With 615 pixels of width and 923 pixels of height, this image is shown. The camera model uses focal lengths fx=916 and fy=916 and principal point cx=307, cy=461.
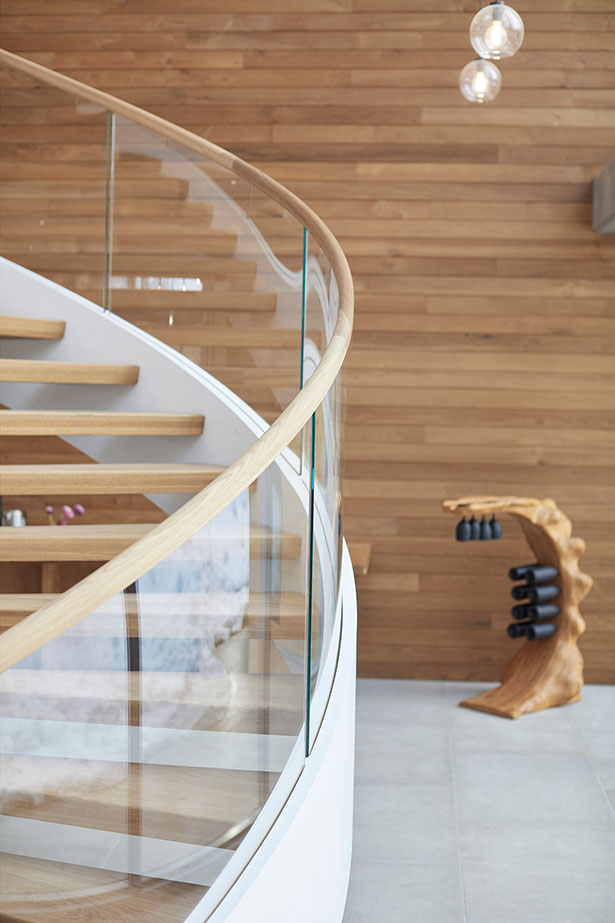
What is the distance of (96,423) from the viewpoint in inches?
129

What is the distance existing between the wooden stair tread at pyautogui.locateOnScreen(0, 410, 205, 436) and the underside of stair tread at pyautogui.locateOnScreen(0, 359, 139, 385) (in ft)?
0.52

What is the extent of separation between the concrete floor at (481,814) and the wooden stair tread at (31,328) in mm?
2209

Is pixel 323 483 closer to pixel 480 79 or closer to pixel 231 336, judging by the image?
pixel 231 336

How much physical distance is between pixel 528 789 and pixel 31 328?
267 cm

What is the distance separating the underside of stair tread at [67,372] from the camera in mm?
3354

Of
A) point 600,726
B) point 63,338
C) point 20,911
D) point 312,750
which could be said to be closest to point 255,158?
point 63,338

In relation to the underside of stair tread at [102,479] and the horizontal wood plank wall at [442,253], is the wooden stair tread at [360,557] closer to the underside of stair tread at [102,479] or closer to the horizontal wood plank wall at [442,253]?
the horizontal wood plank wall at [442,253]

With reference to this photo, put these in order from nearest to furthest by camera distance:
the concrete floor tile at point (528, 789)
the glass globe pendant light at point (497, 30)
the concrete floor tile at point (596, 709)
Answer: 1. the glass globe pendant light at point (497, 30)
2. the concrete floor tile at point (528, 789)
3. the concrete floor tile at point (596, 709)

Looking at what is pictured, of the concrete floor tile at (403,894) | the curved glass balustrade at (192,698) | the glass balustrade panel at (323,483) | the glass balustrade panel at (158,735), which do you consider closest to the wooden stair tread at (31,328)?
the curved glass balustrade at (192,698)

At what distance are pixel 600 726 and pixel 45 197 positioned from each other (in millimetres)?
3451

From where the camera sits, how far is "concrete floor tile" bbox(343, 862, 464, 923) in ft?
8.60

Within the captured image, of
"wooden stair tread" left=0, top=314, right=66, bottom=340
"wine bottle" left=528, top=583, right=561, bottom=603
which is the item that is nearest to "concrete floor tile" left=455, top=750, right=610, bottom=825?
"wine bottle" left=528, top=583, right=561, bottom=603

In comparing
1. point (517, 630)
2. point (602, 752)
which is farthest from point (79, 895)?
point (517, 630)

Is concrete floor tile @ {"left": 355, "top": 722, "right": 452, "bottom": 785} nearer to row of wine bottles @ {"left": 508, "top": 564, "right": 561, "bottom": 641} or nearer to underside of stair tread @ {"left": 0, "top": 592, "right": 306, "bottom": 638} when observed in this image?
row of wine bottles @ {"left": 508, "top": 564, "right": 561, "bottom": 641}
